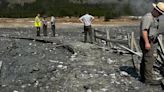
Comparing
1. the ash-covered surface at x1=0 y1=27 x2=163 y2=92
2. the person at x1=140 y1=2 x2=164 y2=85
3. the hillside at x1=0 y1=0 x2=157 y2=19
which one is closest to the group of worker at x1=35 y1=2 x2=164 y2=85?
the person at x1=140 y1=2 x2=164 y2=85

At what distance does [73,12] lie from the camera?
57.8m

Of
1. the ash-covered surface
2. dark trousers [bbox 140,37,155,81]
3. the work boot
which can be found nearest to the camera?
dark trousers [bbox 140,37,155,81]

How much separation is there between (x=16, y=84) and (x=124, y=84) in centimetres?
255

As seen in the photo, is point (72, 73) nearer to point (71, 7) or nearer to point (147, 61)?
point (147, 61)

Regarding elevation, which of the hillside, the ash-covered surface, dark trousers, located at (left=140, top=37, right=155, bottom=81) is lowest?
the hillside

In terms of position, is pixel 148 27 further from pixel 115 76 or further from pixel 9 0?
pixel 9 0

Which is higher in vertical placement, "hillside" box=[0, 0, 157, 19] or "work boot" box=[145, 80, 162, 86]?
"work boot" box=[145, 80, 162, 86]

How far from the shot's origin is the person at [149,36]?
9109 mm

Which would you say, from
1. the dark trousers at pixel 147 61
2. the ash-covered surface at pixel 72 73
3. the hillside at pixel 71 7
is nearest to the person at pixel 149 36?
the dark trousers at pixel 147 61

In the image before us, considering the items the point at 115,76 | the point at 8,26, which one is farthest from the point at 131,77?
the point at 8,26

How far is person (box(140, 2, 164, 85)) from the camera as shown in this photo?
9.11 m

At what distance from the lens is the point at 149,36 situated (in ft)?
30.6

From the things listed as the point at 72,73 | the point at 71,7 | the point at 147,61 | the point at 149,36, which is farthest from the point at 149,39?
the point at 71,7

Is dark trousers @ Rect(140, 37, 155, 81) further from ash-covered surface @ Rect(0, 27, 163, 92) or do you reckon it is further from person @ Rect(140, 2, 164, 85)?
ash-covered surface @ Rect(0, 27, 163, 92)
